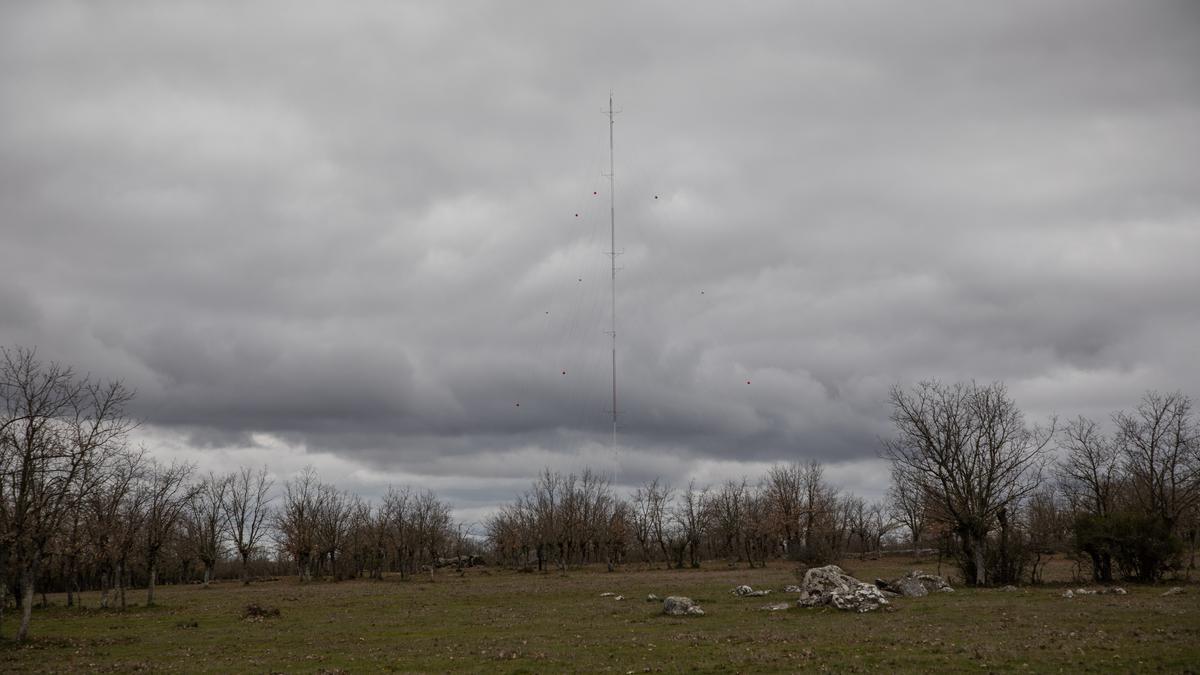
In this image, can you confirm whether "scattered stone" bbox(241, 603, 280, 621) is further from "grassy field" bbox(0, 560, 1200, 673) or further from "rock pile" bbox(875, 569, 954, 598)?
"rock pile" bbox(875, 569, 954, 598)

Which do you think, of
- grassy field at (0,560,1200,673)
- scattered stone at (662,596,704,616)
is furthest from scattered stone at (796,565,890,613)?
scattered stone at (662,596,704,616)

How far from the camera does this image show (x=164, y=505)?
66438 millimetres

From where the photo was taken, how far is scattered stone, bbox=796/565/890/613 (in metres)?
36.4

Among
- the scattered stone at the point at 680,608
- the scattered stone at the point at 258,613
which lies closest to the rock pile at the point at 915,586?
the scattered stone at the point at 680,608

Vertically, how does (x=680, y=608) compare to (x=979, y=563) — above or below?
below

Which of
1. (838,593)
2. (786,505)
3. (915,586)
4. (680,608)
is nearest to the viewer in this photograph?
(838,593)

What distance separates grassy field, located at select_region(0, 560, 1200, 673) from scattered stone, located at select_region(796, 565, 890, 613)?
1087 mm

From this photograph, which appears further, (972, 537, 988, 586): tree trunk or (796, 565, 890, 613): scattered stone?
(972, 537, 988, 586): tree trunk

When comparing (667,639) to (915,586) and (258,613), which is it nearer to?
(915,586)

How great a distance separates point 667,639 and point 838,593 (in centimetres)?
1243

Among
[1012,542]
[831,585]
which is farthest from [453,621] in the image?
[1012,542]

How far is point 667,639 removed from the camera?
2881 cm

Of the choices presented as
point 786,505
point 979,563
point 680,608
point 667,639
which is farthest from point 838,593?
point 786,505

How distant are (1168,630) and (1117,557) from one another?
1091 inches
